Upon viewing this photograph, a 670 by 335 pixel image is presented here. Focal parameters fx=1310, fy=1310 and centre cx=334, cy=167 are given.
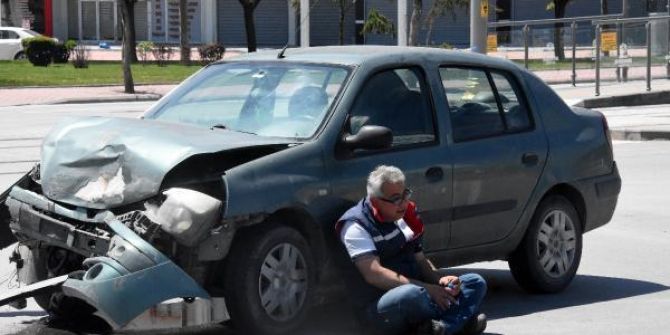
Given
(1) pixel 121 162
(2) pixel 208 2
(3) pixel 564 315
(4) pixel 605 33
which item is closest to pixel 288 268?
(1) pixel 121 162

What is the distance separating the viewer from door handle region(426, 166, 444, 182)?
25.2 ft

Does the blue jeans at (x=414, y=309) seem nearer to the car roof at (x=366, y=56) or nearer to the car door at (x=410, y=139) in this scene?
the car door at (x=410, y=139)

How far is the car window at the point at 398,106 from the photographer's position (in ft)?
24.6

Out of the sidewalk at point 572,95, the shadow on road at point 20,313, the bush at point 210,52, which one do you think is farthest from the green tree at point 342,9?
the shadow on road at point 20,313

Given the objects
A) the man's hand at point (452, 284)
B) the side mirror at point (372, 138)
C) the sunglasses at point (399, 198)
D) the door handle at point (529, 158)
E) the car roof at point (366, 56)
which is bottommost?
the man's hand at point (452, 284)

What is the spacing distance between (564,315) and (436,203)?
1.09m

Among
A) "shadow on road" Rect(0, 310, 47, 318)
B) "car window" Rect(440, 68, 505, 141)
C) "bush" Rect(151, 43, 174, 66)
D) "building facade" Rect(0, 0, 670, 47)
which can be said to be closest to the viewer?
A: "shadow on road" Rect(0, 310, 47, 318)

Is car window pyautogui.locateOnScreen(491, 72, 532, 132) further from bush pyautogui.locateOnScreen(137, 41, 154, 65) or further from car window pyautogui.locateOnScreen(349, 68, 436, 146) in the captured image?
bush pyautogui.locateOnScreen(137, 41, 154, 65)

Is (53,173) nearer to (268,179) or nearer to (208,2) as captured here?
(268,179)

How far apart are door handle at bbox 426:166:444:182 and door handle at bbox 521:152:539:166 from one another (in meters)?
0.79

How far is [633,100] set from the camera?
1173 inches

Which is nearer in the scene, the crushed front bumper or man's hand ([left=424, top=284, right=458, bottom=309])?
the crushed front bumper

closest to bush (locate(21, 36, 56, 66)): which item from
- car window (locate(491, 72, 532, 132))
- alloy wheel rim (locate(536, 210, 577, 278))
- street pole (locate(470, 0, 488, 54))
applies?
street pole (locate(470, 0, 488, 54))

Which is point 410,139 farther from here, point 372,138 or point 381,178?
point 381,178
